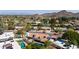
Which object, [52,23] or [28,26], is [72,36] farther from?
[28,26]

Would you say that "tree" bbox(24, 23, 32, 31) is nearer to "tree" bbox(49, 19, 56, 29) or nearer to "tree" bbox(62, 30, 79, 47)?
"tree" bbox(49, 19, 56, 29)

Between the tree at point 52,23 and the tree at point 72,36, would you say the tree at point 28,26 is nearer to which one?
the tree at point 52,23

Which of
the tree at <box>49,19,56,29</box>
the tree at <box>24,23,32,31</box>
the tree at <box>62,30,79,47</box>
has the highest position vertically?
the tree at <box>49,19,56,29</box>

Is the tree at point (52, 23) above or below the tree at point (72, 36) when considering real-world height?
above

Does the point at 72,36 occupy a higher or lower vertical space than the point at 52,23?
lower

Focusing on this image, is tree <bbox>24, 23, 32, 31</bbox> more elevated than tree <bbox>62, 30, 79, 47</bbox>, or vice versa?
tree <bbox>24, 23, 32, 31</bbox>

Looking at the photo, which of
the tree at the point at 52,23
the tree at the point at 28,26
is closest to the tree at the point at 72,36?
the tree at the point at 52,23

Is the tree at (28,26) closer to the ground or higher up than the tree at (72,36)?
higher up

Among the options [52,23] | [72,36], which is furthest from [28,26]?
[72,36]

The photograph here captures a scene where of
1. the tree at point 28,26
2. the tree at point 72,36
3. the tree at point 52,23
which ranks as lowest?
the tree at point 72,36

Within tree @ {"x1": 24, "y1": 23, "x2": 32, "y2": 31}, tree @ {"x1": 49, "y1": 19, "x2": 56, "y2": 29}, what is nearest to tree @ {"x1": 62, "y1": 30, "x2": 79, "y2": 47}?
tree @ {"x1": 49, "y1": 19, "x2": 56, "y2": 29}

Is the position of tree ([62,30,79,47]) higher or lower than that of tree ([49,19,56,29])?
lower
